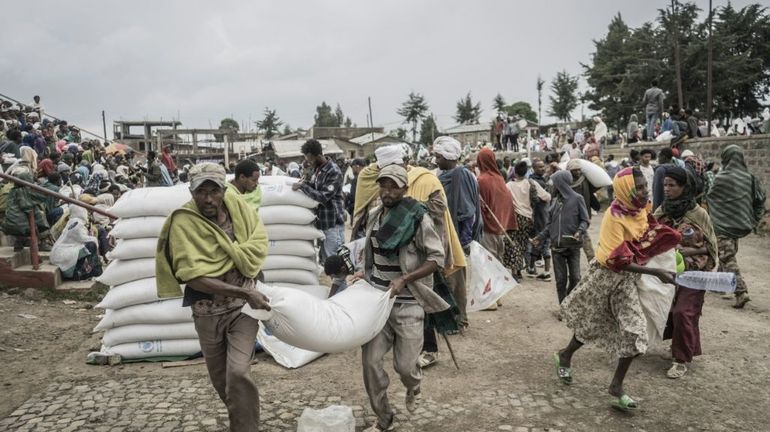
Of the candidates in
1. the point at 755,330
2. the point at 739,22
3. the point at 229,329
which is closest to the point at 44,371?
the point at 229,329

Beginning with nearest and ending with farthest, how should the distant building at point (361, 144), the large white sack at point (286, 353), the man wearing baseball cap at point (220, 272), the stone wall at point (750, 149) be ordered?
the man wearing baseball cap at point (220, 272) → the large white sack at point (286, 353) → the stone wall at point (750, 149) → the distant building at point (361, 144)

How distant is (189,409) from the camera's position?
12.2 feet

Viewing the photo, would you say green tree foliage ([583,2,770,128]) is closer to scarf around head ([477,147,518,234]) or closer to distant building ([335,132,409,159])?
scarf around head ([477,147,518,234])

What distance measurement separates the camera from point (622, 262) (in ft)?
11.7

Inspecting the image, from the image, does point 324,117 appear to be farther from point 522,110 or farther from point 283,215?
point 283,215

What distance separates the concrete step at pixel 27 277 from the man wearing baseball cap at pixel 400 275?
4.71m

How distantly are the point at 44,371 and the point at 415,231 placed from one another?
3437 millimetres

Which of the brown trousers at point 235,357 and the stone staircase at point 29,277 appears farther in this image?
the stone staircase at point 29,277

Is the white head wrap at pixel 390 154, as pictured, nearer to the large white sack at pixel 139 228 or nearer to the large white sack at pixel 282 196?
the large white sack at pixel 282 196

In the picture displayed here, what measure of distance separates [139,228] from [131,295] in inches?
22.2

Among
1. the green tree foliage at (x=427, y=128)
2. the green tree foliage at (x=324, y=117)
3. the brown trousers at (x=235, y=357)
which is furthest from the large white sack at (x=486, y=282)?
the green tree foliage at (x=324, y=117)

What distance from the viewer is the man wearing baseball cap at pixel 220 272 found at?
267 centimetres

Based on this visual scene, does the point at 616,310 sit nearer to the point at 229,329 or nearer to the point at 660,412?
the point at 660,412

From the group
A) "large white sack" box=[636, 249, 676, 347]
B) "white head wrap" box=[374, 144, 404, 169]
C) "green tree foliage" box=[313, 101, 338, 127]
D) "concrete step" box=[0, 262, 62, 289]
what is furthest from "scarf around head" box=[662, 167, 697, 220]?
"green tree foliage" box=[313, 101, 338, 127]
